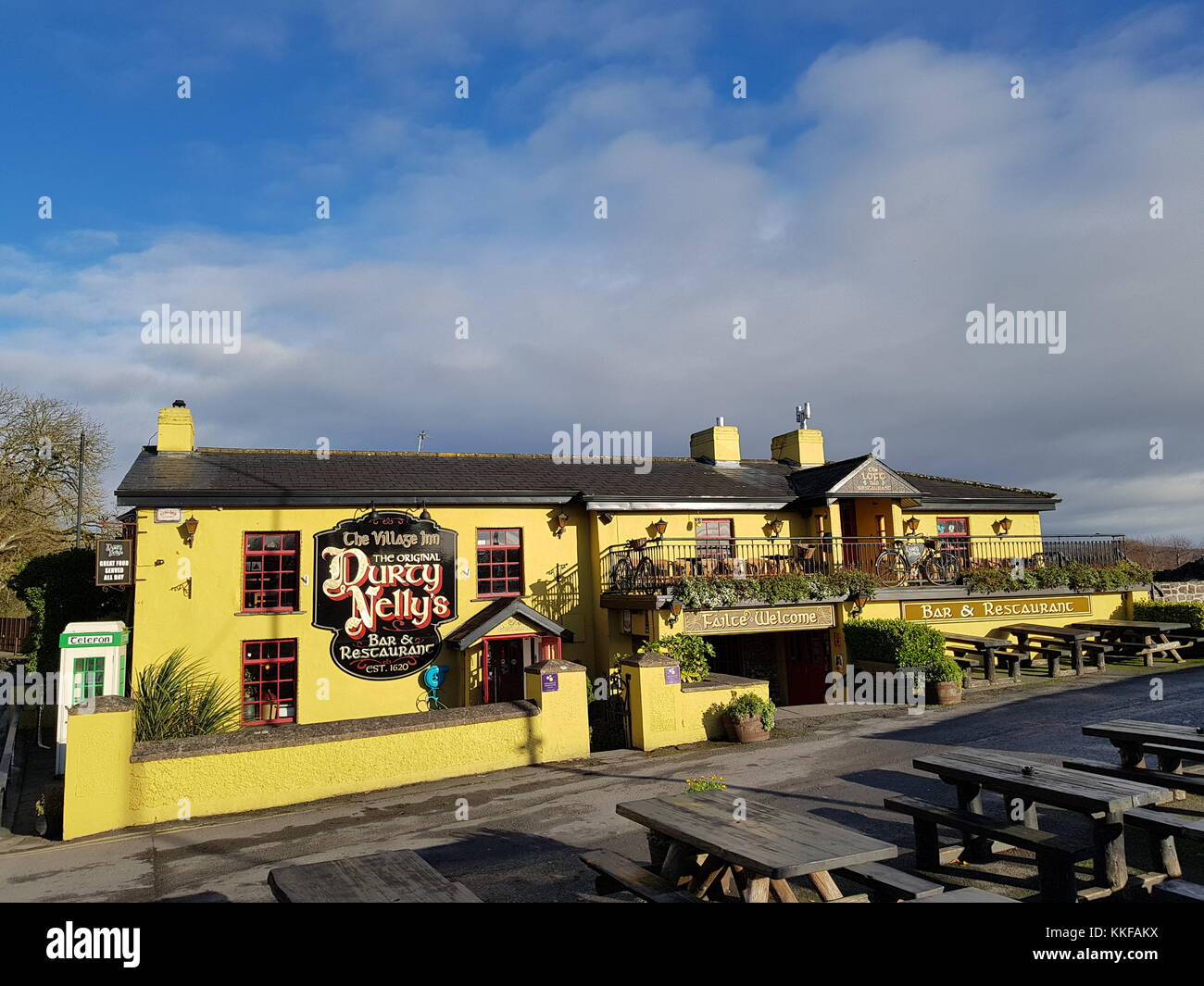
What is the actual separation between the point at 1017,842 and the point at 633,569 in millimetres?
12539

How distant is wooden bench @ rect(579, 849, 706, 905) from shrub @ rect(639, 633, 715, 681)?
28.2 feet

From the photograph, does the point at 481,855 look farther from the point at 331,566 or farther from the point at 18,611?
the point at 18,611

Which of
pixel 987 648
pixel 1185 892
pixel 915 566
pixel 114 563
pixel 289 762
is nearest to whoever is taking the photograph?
pixel 1185 892

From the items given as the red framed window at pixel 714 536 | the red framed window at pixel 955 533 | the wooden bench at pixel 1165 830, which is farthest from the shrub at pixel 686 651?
the red framed window at pixel 955 533

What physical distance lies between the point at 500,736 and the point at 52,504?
99.8 ft

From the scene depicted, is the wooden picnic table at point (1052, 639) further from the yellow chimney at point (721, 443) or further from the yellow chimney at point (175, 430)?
the yellow chimney at point (175, 430)

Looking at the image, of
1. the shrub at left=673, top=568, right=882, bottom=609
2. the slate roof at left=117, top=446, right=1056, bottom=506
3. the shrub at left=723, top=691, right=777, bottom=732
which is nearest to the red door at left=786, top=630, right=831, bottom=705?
the shrub at left=673, top=568, right=882, bottom=609

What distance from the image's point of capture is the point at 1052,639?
19812 mm

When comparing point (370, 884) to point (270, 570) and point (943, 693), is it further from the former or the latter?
point (943, 693)

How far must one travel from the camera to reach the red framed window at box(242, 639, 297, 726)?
15961 millimetres

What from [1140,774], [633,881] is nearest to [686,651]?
[1140,774]

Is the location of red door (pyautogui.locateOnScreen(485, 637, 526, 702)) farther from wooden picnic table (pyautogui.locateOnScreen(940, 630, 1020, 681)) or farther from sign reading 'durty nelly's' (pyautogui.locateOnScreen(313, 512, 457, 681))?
wooden picnic table (pyautogui.locateOnScreen(940, 630, 1020, 681))
